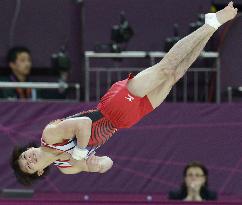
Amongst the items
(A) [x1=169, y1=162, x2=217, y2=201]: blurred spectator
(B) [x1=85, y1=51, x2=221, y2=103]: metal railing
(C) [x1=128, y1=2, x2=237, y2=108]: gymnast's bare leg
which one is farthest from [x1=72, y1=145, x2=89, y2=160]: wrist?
(B) [x1=85, y1=51, x2=221, y2=103]: metal railing

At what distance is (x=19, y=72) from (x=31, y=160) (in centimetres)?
289

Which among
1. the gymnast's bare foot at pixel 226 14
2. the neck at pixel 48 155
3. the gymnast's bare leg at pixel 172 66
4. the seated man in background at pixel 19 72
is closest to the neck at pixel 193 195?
the gymnast's bare leg at pixel 172 66

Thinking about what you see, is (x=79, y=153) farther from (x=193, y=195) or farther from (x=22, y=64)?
(x=22, y=64)

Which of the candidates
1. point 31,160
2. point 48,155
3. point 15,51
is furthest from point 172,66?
point 15,51

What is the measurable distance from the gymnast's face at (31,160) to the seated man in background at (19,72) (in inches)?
101

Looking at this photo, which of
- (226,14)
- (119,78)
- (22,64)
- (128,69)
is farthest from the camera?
(119,78)

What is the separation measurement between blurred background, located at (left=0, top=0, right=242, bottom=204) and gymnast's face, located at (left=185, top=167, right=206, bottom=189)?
0.22 ft

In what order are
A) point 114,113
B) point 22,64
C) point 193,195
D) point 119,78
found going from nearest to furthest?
point 114,113 < point 193,195 < point 22,64 < point 119,78

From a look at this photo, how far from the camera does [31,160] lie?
22.1 ft

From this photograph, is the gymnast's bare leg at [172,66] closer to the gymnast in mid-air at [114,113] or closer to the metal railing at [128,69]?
the gymnast in mid-air at [114,113]

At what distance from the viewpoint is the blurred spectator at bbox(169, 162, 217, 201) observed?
811 centimetres

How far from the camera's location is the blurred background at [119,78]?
8.90 meters

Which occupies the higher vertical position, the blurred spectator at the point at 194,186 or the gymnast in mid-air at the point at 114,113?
the gymnast in mid-air at the point at 114,113

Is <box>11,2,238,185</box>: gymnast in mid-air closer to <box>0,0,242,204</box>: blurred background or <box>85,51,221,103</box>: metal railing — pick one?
<box>0,0,242,204</box>: blurred background
